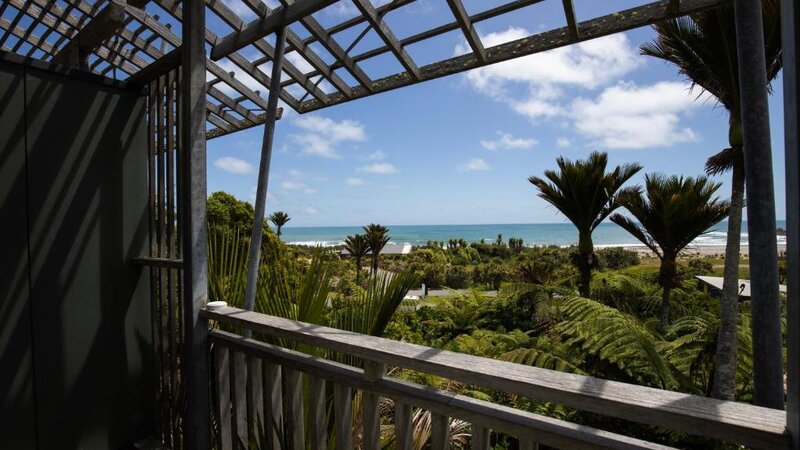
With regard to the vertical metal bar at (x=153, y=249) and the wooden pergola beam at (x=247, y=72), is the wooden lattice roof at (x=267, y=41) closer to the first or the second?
the wooden pergola beam at (x=247, y=72)

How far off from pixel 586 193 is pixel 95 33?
7232 mm

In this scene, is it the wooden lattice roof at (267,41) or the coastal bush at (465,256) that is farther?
the coastal bush at (465,256)

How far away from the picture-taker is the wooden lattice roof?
1971 millimetres

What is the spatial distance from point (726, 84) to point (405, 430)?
3.71 m

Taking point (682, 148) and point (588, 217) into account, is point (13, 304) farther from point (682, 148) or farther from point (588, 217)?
point (682, 148)

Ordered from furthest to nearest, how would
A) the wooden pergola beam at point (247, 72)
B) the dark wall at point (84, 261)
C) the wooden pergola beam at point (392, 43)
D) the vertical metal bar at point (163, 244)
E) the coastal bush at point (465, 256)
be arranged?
the coastal bush at point (465, 256) → the wooden pergola beam at point (247, 72) → the wooden pergola beam at point (392, 43) → the vertical metal bar at point (163, 244) → the dark wall at point (84, 261)

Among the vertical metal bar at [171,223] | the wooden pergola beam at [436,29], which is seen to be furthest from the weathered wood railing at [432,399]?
the wooden pergola beam at [436,29]

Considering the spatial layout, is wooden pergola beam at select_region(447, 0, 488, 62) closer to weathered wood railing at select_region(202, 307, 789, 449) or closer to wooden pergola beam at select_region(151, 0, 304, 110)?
wooden pergola beam at select_region(151, 0, 304, 110)

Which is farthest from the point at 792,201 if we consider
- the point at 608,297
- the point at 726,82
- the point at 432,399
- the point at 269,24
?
the point at 608,297

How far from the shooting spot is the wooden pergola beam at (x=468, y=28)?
2131 mm

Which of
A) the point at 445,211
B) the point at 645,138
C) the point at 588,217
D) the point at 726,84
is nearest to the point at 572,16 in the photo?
the point at 726,84

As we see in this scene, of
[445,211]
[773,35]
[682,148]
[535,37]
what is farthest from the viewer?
[445,211]

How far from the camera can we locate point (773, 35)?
303cm

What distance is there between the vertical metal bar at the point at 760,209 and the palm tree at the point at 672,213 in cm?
587
